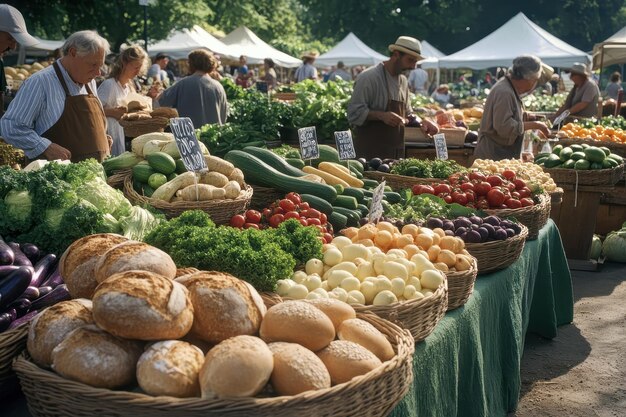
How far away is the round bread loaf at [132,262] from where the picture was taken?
206 centimetres

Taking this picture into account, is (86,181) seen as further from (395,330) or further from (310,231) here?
(395,330)

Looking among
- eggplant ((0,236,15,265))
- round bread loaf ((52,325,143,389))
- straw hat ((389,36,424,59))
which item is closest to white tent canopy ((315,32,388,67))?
straw hat ((389,36,424,59))

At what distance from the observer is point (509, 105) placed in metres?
6.40

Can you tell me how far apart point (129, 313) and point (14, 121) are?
2.88m

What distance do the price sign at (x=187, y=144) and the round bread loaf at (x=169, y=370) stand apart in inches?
67.4

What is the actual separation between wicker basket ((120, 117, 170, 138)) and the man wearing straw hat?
1738mm

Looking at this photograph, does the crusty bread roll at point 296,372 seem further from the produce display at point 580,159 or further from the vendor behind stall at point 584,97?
the vendor behind stall at point 584,97

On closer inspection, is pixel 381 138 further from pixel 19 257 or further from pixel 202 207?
pixel 19 257

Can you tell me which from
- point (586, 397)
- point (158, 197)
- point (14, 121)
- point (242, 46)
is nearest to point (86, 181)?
point (158, 197)

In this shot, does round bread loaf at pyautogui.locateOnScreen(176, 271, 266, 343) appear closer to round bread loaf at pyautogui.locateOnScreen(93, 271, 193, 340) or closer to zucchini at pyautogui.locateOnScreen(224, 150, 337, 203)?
round bread loaf at pyautogui.locateOnScreen(93, 271, 193, 340)

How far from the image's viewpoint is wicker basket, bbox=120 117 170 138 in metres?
6.31

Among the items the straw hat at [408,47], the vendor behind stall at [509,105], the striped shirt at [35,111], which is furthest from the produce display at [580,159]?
the striped shirt at [35,111]

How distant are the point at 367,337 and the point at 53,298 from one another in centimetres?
103

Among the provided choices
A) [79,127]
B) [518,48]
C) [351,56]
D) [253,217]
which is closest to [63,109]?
[79,127]
